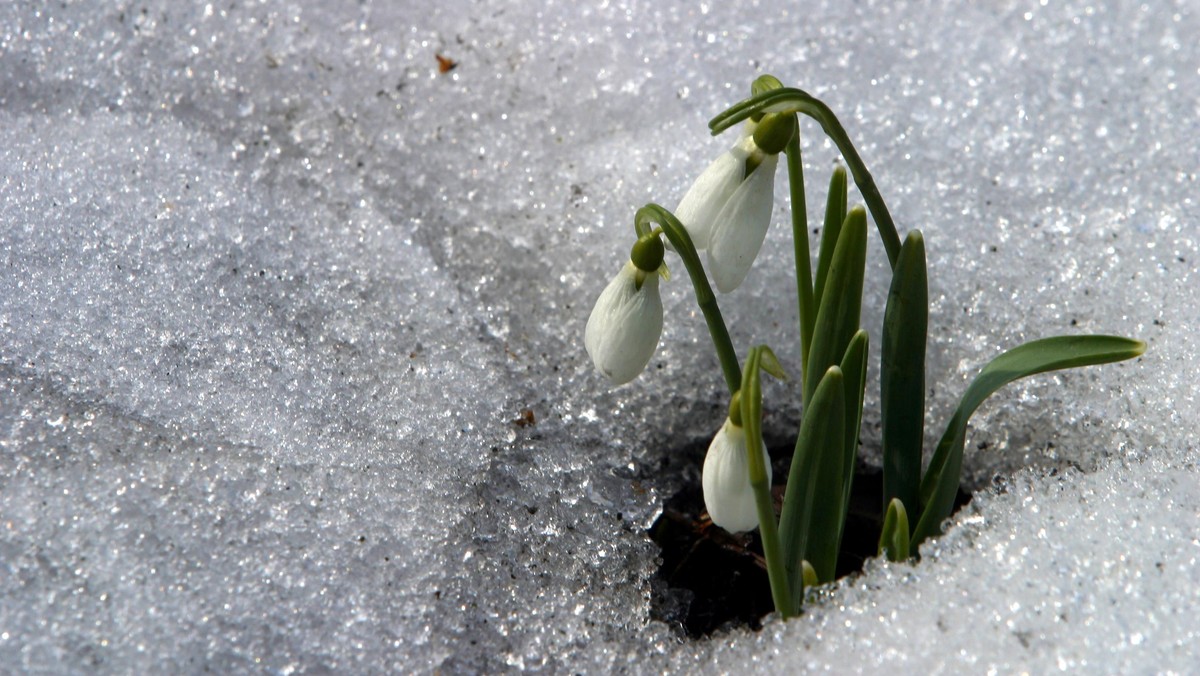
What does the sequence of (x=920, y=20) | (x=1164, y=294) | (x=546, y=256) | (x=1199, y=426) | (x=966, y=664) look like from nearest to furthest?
(x=966, y=664) → (x=1199, y=426) → (x=1164, y=294) → (x=546, y=256) → (x=920, y=20)

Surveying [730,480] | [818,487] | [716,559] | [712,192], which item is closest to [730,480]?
[730,480]

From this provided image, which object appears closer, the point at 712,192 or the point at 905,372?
the point at 712,192

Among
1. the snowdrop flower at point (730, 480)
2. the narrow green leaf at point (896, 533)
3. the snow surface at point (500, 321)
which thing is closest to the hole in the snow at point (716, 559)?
the snow surface at point (500, 321)

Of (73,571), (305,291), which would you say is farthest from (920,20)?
(73,571)

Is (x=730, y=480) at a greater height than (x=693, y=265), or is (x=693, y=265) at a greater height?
(x=693, y=265)

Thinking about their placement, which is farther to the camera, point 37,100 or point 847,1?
point 847,1

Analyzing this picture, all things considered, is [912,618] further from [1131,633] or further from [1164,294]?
[1164,294]

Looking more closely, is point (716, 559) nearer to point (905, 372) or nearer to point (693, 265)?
point (905, 372)

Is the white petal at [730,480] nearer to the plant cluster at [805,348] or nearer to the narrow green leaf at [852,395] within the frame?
the plant cluster at [805,348]
